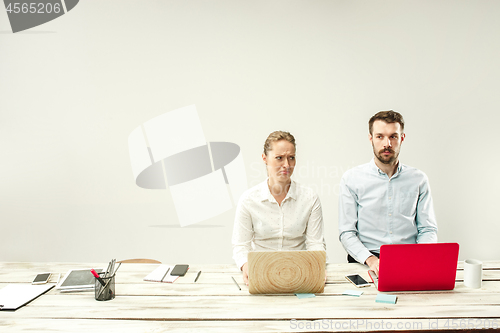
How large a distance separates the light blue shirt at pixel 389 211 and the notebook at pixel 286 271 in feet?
2.36

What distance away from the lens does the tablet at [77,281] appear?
1.38m

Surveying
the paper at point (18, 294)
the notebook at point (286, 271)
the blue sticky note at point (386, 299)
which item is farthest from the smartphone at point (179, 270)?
the blue sticky note at point (386, 299)

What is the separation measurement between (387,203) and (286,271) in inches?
40.8

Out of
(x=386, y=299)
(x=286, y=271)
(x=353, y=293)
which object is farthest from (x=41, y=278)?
(x=386, y=299)

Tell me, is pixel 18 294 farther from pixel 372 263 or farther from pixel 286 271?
pixel 372 263

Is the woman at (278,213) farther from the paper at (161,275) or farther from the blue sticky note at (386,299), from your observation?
the blue sticky note at (386,299)

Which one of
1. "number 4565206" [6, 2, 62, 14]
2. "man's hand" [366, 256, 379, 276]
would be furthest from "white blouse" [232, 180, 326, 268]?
"number 4565206" [6, 2, 62, 14]

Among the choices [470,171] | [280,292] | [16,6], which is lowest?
[470,171]

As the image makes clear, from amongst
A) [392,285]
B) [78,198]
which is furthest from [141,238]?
[392,285]

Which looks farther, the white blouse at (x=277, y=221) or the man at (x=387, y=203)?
the man at (x=387, y=203)

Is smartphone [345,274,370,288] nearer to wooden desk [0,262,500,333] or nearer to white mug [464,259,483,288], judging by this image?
wooden desk [0,262,500,333]

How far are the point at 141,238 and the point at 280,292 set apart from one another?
6.42 ft

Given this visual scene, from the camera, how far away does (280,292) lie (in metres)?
1.31

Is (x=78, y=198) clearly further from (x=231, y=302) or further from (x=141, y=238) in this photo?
(x=231, y=302)
